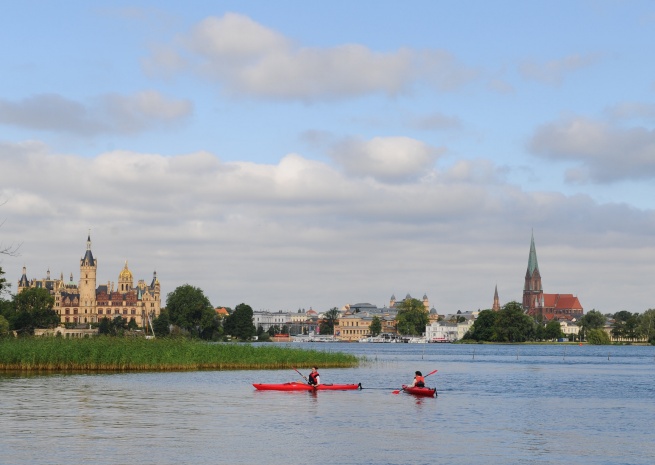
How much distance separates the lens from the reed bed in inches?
2872

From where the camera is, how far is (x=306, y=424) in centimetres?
4544

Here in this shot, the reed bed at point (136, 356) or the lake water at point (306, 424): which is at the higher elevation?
the reed bed at point (136, 356)

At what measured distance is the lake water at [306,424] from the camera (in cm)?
3562

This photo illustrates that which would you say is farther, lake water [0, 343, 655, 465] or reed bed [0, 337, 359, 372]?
reed bed [0, 337, 359, 372]

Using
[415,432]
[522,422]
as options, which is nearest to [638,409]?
[522,422]

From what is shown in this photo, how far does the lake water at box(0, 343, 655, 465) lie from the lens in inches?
1403

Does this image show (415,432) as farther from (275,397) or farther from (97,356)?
(97,356)

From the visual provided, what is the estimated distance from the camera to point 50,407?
49.8 m

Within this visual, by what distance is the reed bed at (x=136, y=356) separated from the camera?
72938 millimetres

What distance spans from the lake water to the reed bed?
7.94 ft

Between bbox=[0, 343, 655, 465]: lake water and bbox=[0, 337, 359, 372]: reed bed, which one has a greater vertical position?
bbox=[0, 337, 359, 372]: reed bed

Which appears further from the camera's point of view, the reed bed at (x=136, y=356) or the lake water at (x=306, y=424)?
the reed bed at (x=136, y=356)

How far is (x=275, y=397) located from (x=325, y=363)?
110ft

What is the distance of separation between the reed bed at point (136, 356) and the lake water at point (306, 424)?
2.42m
